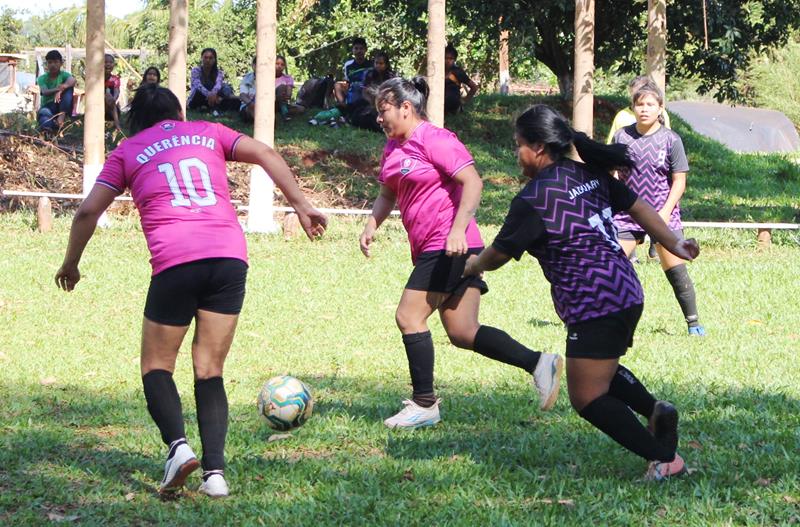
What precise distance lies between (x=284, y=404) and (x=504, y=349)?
49.1 inches

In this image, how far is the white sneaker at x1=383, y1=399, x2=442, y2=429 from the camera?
661 cm

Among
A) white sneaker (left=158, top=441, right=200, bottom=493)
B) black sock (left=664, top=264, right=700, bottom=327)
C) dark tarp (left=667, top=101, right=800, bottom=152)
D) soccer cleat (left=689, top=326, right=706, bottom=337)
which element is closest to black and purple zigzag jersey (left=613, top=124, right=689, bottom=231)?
black sock (left=664, top=264, right=700, bottom=327)

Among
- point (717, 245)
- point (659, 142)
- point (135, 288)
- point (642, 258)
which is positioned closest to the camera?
point (659, 142)

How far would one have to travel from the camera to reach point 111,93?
2125cm

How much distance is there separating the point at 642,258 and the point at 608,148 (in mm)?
9254

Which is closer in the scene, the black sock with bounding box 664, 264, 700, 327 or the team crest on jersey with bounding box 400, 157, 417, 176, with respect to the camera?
the team crest on jersey with bounding box 400, 157, 417, 176

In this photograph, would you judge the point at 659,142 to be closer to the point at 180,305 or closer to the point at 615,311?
the point at 615,311

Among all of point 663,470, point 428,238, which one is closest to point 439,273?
point 428,238

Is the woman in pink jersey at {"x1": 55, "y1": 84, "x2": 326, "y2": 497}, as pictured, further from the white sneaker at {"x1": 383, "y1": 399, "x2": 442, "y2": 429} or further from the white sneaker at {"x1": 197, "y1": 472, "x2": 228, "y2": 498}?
the white sneaker at {"x1": 383, "y1": 399, "x2": 442, "y2": 429}

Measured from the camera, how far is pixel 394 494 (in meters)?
5.40

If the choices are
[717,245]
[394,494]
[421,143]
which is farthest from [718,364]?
[717,245]

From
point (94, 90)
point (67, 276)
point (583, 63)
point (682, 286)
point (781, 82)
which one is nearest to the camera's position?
point (67, 276)

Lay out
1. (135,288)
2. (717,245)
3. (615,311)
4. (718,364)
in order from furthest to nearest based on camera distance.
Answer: (717,245) < (135,288) < (718,364) < (615,311)

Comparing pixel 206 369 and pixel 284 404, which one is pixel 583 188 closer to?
pixel 206 369
